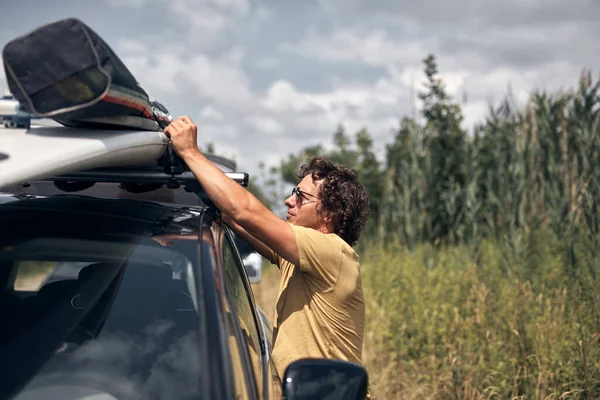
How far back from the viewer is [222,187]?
9.20ft

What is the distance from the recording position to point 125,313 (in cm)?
220

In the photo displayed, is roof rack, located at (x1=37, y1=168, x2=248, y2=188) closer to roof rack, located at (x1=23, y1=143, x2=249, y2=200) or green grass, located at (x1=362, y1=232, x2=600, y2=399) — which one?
roof rack, located at (x1=23, y1=143, x2=249, y2=200)

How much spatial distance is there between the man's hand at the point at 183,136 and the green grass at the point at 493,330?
9.97 ft

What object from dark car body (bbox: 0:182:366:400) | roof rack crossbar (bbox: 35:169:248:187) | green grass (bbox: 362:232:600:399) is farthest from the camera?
green grass (bbox: 362:232:600:399)

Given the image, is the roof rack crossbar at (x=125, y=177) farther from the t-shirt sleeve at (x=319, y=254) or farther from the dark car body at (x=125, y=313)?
the t-shirt sleeve at (x=319, y=254)

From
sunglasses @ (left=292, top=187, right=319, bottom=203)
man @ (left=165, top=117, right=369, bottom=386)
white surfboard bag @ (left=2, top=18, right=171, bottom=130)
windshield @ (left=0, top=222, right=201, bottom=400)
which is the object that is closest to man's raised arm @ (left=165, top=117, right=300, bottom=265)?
man @ (left=165, top=117, right=369, bottom=386)

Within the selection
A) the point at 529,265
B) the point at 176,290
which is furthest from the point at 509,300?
the point at 176,290

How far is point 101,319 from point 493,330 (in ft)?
13.7

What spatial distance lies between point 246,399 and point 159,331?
0.36 m

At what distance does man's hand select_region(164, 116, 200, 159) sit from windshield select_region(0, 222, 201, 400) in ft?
1.72

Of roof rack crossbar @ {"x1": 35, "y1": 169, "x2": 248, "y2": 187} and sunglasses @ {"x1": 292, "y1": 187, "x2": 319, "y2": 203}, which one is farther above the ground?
roof rack crossbar @ {"x1": 35, "y1": 169, "x2": 248, "y2": 187}

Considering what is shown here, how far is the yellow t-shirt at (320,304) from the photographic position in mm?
3006

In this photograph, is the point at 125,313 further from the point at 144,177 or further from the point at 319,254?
the point at 319,254

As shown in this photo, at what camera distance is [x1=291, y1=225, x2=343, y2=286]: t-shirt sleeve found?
2.96 m
